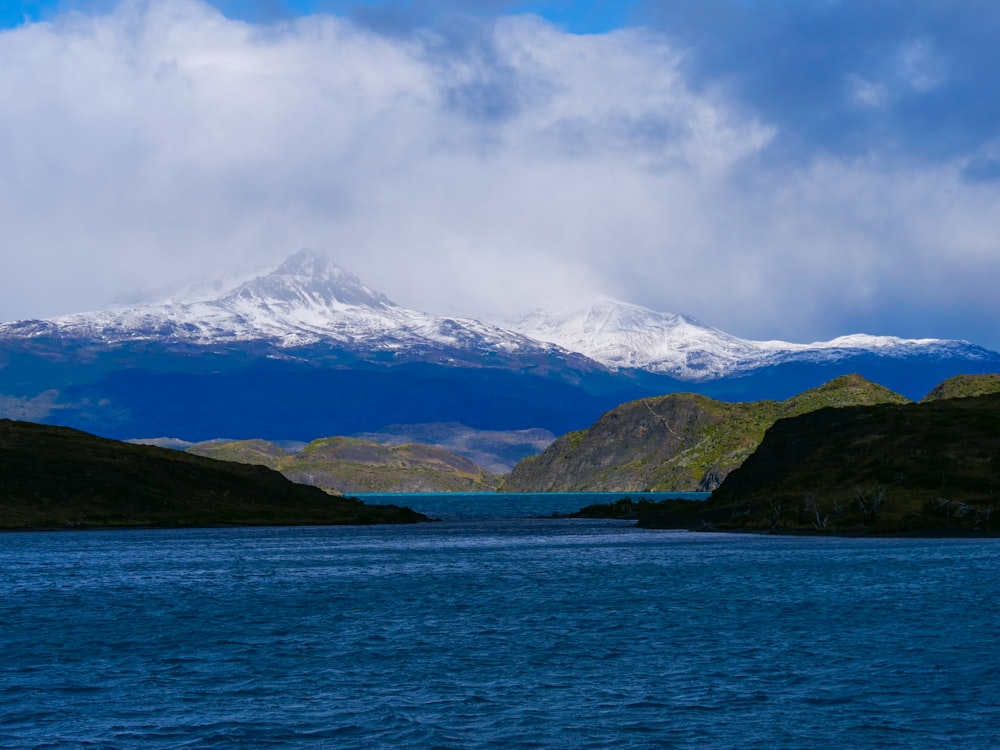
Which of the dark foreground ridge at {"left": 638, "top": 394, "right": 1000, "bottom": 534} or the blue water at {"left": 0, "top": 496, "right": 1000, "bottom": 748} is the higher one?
the dark foreground ridge at {"left": 638, "top": 394, "right": 1000, "bottom": 534}

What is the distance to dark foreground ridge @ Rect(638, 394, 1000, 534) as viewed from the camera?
6107 inches

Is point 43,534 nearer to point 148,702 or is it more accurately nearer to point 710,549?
point 710,549

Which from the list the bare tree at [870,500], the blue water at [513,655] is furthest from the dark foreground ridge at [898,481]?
the blue water at [513,655]

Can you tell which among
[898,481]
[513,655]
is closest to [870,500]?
[898,481]

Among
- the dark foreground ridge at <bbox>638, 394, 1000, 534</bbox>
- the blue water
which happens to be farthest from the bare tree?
the blue water

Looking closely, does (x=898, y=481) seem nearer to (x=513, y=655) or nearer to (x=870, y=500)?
(x=870, y=500)

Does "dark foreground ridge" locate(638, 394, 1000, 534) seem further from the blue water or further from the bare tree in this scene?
the blue water

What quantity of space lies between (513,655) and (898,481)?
383 feet

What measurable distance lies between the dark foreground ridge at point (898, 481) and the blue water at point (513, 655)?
1396 inches

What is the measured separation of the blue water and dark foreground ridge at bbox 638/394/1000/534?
35464 millimetres

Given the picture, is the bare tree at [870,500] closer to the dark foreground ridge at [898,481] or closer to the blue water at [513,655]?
the dark foreground ridge at [898,481]

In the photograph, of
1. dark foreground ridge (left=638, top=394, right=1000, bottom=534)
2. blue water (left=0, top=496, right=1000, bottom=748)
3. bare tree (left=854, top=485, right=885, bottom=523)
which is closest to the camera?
blue water (left=0, top=496, right=1000, bottom=748)

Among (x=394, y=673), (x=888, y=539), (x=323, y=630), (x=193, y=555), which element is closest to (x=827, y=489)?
(x=888, y=539)

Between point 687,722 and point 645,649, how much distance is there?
59.5ft
